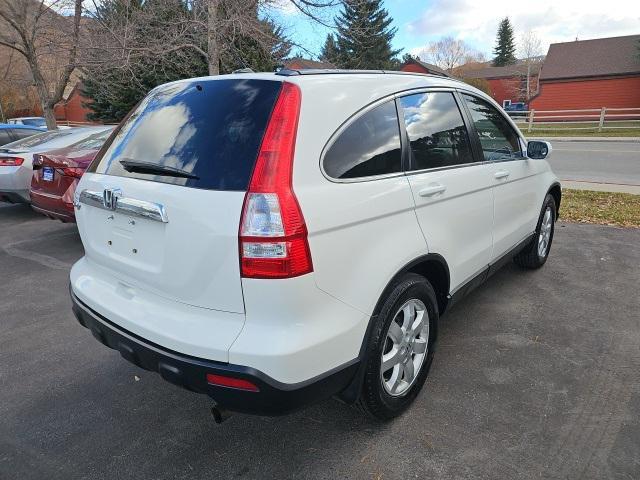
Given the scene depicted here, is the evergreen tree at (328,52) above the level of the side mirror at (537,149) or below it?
above

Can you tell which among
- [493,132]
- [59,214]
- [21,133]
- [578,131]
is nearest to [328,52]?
[21,133]

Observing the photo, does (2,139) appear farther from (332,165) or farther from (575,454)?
(575,454)

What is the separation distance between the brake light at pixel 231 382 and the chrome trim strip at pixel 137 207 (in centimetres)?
70

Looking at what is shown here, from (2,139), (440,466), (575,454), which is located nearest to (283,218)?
(440,466)

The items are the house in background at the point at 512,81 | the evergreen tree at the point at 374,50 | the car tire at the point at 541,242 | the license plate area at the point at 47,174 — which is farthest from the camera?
the house in background at the point at 512,81

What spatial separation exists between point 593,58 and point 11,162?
45890 mm

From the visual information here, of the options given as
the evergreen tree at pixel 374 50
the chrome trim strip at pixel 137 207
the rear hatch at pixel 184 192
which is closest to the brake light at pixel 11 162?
the rear hatch at pixel 184 192

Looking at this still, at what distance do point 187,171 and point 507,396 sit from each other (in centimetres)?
221

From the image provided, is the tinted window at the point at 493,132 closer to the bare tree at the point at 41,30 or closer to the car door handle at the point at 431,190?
the car door handle at the point at 431,190

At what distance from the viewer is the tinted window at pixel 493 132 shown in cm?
340

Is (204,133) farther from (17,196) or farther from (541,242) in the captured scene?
(17,196)

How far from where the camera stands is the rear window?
1988 mm

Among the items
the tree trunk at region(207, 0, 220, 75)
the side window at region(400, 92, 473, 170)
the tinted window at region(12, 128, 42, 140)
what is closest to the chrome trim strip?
the side window at region(400, 92, 473, 170)

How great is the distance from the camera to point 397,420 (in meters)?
2.60
